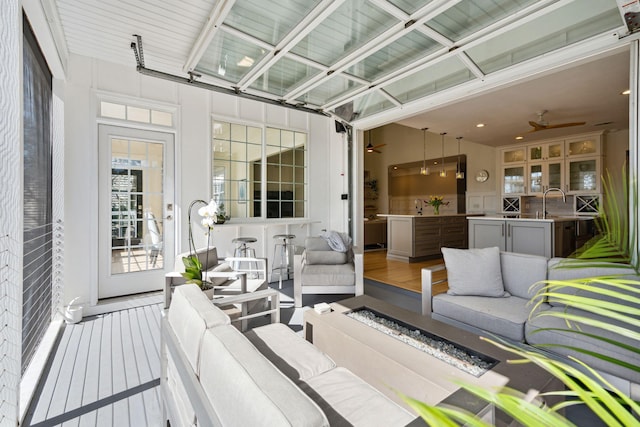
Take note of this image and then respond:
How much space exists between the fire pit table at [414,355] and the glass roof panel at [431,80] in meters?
2.74

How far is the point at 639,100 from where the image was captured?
7.91 ft

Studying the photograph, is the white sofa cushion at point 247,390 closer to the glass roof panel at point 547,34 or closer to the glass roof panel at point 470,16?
the glass roof panel at point 470,16

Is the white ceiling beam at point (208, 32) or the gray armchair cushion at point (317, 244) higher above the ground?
the white ceiling beam at point (208, 32)

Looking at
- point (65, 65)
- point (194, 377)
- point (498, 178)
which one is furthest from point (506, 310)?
point (498, 178)

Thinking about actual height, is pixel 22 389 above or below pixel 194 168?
below

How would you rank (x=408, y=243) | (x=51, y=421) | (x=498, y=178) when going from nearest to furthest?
(x=51, y=421)
(x=408, y=243)
(x=498, y=178)

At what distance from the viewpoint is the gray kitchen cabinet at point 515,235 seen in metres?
4.36

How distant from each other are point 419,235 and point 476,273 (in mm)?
3647

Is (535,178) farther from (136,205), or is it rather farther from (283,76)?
(136,205)

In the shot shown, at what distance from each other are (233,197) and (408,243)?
3.63m

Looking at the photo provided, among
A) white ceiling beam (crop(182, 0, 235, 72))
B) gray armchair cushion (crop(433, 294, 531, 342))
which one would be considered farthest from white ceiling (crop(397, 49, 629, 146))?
white ceiling beam (crop(182, 0, 235, 72))

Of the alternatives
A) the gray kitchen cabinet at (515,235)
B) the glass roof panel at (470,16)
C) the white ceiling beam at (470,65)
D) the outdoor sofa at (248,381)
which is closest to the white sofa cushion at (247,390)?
the outdoor sofa at (248,381)

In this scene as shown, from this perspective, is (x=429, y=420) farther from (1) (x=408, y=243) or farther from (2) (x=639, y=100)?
(1) (x=408, y=243)

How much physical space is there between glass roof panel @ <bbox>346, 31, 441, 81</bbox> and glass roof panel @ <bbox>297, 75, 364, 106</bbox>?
0.94ft
